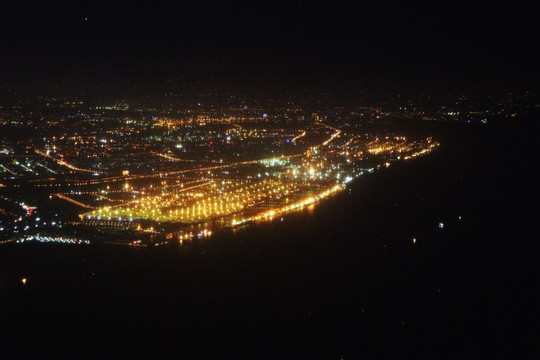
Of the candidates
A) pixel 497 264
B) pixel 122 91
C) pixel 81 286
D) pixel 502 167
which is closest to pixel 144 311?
pixel 81 286

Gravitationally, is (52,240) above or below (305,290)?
above

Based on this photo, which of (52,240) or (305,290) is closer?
(305,290)

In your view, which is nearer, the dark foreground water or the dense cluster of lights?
the dark foreground water

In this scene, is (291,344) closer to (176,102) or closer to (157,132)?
(157,132)

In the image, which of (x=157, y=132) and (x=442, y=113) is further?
(x=157, y=132)

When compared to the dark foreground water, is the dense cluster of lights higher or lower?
higher

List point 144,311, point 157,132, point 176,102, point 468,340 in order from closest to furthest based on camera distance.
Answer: point 468,340, point 144,311, point 157,132, point 176,102

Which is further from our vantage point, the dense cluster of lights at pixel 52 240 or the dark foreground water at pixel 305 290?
the dense cluster of lights at pixel 52 240

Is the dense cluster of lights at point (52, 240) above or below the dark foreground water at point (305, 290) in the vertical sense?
above
